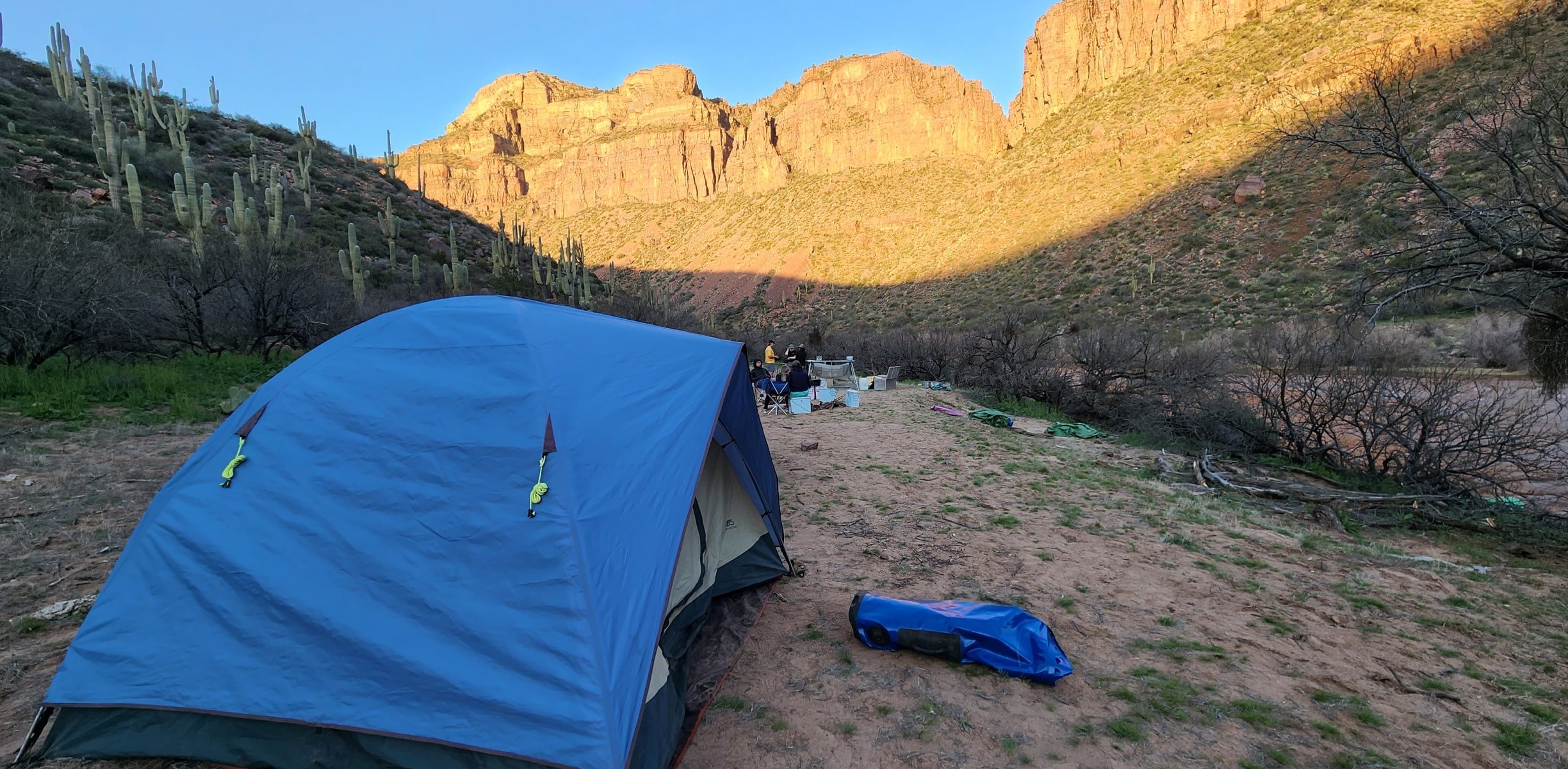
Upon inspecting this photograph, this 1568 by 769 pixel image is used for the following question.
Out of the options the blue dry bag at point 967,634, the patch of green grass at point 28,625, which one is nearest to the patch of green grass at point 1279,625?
the blue dry bag at point 967,634

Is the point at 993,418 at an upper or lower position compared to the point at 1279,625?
upper

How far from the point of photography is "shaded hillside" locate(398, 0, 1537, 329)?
81.1 ft

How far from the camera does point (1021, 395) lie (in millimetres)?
15516

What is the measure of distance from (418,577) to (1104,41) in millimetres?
65995

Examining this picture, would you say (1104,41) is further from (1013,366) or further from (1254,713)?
(1254,713)

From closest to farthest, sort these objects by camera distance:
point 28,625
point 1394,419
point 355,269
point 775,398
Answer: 1. point 28,625
2. point 1394,419
3. point 775,398
4. point 355,269

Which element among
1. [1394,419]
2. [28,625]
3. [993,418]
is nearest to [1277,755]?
[28,625]

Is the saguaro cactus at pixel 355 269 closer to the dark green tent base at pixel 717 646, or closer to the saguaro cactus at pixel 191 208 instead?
the saguaro cactus at pixel 191 208

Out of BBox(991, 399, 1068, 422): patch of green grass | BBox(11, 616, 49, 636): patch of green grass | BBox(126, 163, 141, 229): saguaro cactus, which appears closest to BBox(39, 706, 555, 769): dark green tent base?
BBox(11, 616, 49, 636): patch of green grass

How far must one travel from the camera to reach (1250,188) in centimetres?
2778

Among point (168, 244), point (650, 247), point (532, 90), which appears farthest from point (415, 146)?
point (168, 244)

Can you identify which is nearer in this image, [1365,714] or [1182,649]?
[1365,714]

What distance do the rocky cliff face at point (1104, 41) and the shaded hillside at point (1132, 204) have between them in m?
0.27

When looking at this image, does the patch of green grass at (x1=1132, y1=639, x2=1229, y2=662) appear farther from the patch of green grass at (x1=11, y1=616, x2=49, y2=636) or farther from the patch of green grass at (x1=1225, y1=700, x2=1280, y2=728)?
the patch of green grass at (x1=11, y1=616, x2=49, y2=636)
